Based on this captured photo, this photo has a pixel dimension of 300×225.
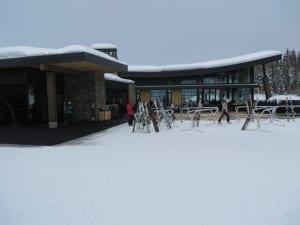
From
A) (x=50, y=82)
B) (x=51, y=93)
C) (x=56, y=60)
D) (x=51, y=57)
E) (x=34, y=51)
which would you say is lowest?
(x=51, y=93)

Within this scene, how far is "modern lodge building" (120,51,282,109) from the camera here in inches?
1206

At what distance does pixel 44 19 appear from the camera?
26.3 feet

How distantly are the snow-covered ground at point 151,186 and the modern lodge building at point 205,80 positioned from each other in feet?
75.7

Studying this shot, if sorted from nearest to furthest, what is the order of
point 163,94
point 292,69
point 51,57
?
1. point 51,57
2. point 163,94
3. point 292,69

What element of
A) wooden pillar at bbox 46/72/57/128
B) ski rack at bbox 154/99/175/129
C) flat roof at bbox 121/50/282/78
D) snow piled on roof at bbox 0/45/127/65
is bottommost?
ski rack at bbox 154/99/175/129

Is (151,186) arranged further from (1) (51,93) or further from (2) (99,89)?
(2) (99,89)

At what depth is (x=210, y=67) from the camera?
31047mm

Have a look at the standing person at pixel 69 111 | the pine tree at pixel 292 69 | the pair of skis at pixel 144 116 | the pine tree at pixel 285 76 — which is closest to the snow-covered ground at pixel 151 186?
the pair of skis at pixel 144 116

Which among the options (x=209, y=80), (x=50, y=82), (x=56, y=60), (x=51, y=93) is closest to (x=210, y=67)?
(x=209, y=80)

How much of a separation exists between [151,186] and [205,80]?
28.7 meters

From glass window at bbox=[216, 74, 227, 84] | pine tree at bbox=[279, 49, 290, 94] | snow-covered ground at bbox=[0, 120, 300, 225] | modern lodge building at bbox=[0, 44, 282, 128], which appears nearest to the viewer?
snow-covered ground at bbox=[0, 120, 300, 225]

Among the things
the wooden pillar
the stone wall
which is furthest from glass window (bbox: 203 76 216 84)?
the wooden pillar

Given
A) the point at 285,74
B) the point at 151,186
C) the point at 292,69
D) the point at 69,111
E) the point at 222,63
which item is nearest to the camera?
the point at 151,186

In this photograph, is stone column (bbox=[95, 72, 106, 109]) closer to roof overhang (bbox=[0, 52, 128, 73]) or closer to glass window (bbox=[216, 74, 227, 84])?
roof overhang (bbox=[0, 52, 128, 73])
